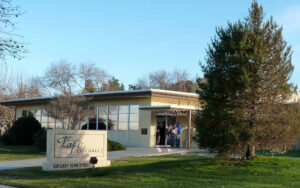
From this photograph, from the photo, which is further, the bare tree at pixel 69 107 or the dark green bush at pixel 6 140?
the dark green bush at pixel 6 140

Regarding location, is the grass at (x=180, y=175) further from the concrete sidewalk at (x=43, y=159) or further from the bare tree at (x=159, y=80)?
the bare tree at (x=159, y=80)

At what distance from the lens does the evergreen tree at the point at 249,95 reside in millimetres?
12602

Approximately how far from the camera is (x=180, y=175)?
12102 millimetres

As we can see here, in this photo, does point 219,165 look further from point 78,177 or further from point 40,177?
point 40,177

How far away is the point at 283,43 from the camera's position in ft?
43.5

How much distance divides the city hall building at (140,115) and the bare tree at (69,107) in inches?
36.7

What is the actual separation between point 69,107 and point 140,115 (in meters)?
5.21

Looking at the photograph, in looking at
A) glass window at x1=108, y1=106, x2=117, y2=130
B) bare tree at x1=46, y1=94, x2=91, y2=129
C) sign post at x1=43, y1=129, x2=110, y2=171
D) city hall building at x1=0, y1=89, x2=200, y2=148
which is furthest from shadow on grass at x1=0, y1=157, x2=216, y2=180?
glass window at x1=108, y1=106, x2=117, y2=130

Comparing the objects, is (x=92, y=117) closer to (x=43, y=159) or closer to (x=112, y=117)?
(x=112, y=117)

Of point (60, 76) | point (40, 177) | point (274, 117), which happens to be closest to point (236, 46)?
point (274, 117)

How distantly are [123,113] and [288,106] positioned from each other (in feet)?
55.7

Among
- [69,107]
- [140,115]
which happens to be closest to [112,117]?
[140,115]

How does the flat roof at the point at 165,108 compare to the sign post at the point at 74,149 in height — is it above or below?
above

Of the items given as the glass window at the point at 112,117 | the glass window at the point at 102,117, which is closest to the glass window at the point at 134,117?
the glass window at the point at 112,117
